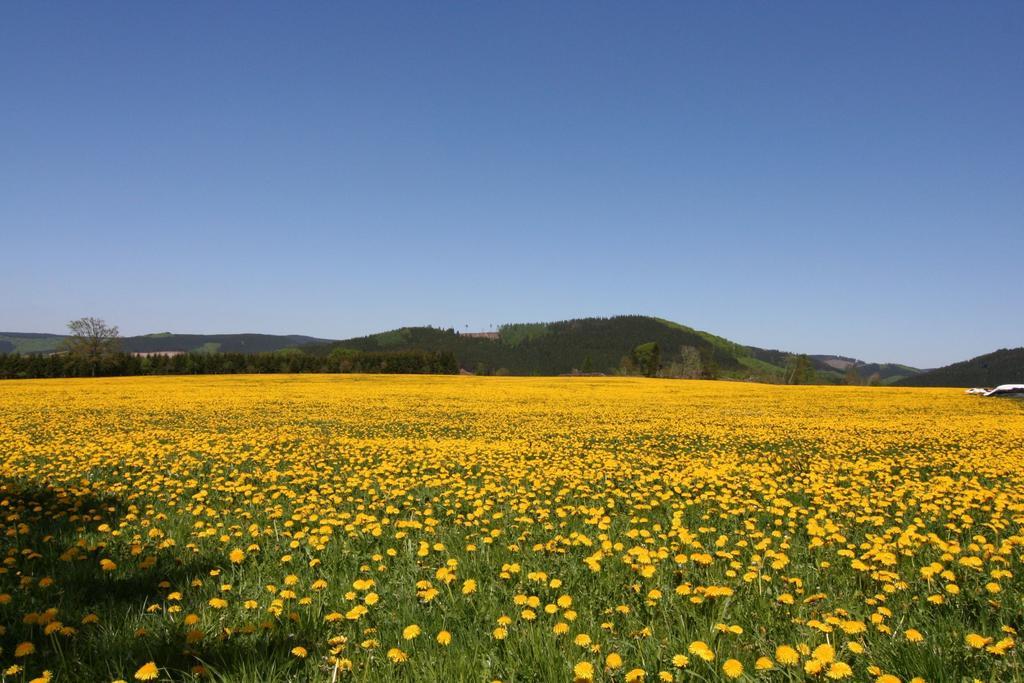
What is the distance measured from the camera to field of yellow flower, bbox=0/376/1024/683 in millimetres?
3193

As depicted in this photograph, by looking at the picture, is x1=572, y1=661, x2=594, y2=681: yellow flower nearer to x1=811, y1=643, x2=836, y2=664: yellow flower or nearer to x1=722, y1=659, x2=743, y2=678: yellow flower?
x1=722, y1=659, x2=743, y2=678: yellow flower

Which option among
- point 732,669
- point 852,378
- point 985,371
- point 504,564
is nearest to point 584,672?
point 732,669

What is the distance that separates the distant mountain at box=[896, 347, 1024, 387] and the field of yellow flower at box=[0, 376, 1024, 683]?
136m

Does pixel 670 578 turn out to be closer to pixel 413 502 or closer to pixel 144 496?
pixel 413 502

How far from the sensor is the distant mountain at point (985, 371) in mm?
114438

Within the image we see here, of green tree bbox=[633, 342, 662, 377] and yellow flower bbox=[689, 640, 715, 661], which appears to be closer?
yellow flower bbox=[689, 640, 715, 661]

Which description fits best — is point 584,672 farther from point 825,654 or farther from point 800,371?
point 800,371

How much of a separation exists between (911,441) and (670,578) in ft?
43.8

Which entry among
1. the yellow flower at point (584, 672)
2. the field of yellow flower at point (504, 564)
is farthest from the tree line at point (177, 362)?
the yellow flower at point (584, 672)

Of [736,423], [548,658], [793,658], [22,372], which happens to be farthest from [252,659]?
[22,372]

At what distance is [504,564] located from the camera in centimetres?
470

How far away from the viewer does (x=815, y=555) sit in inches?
211

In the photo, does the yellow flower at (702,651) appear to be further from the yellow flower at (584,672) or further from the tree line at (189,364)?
the tree line at (189,364)

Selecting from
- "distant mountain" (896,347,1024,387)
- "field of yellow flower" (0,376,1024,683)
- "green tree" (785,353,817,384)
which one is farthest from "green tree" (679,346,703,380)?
"field of yellow flower" (0,376,1024,683)
